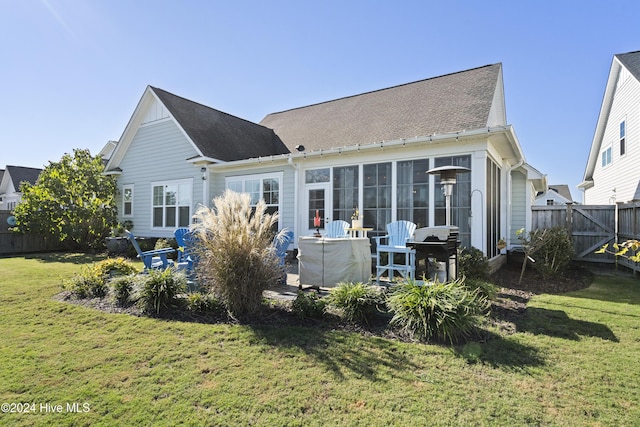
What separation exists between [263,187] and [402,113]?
504 cm

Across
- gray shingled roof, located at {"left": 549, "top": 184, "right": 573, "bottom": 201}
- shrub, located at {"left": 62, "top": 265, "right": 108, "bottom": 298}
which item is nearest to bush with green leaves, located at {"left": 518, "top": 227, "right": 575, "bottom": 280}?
shrub, located at {"left": 62, "top": 265, "right": 108, "bottom": 298}

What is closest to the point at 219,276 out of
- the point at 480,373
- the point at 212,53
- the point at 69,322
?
the point at 69,322

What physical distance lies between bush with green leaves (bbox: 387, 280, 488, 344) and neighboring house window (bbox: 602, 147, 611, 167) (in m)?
14.7

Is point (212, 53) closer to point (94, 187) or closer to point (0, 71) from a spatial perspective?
point (0, 71)

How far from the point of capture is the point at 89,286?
5668 mm

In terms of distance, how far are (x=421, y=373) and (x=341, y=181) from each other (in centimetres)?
658

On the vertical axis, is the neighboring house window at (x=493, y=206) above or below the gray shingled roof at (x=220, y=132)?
below

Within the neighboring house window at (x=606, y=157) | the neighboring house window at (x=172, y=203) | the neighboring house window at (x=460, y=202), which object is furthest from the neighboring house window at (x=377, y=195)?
the neighboring house window at (x=606, y=157)

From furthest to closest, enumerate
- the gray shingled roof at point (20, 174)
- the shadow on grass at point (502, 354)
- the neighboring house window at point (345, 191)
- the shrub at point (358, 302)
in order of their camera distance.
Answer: the gray shingled roof at point (20, 174) → the neighboring house window at point (345, 191) → the shrub at point (358, 302) → the shadow on grass at point (502, 354)

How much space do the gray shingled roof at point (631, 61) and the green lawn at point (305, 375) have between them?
34.9ft

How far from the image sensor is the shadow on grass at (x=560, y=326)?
12.9ft

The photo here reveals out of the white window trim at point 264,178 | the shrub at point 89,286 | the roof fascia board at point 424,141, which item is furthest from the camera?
the white window trim at point 264,178

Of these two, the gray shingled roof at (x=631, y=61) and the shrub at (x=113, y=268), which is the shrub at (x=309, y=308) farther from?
the gray shingled roof at (x=631, y=61)

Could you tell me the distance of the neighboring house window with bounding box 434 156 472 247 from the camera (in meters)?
7.43
